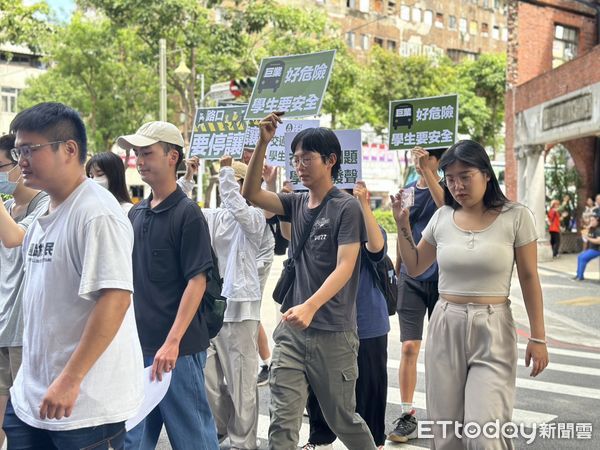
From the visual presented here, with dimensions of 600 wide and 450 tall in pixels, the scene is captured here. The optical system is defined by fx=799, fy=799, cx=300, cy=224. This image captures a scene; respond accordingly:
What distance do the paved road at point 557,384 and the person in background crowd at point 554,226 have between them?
874cm

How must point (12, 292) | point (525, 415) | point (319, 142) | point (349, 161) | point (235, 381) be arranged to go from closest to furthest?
point (319, 142), point (12, 292), point (235, 381), point (349, 161), point (525, 415)

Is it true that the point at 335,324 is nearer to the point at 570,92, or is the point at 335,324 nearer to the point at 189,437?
the point at 189,437

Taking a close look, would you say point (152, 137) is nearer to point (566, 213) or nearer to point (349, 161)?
point (349, 161)

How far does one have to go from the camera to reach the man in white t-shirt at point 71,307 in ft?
8.99

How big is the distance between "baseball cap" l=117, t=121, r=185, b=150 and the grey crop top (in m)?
1.50

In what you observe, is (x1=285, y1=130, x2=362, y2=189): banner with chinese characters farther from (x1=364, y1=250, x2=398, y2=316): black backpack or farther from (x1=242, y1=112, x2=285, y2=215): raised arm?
(x1=242, y1=112, x2=285, y2=215): raised arm

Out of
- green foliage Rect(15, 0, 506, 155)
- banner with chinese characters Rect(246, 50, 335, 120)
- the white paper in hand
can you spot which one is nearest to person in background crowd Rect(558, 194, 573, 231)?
green foliage Rect(15, 0, 506, 155)

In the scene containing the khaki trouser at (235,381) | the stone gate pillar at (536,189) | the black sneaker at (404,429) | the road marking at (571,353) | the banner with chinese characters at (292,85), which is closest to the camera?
the khaki trouser at (235,381)

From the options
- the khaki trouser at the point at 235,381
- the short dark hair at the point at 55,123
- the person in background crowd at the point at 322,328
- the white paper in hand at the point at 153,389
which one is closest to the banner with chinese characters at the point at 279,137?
the khaki trouser at the point at 235,381

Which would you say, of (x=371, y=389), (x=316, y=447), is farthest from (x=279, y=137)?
(x=316, y=447)

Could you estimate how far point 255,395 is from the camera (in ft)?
17.1

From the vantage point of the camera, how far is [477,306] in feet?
12.8

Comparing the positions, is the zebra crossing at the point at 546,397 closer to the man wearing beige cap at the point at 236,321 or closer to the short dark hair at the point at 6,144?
the man wearing beige cap at the point at 236,321

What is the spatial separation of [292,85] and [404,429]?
2.77m
